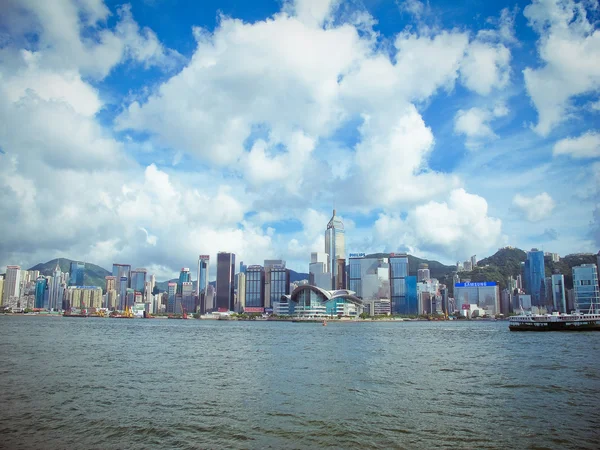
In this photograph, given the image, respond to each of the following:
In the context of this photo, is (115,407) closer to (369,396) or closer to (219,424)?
(219,424)

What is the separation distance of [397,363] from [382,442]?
23481 millimetres

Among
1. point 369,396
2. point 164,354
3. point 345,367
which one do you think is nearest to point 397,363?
point 345,367

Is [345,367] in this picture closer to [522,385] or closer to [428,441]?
[522,385]

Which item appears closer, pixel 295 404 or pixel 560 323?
pixel 295 404

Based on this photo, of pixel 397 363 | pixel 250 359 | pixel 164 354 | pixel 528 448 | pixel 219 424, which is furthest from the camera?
pixel 164 354

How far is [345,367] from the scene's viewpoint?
3609 centimetres

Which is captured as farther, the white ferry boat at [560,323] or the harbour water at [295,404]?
the white ferry boat at [560,323]

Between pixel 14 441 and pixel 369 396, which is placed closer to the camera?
pixel 14 441

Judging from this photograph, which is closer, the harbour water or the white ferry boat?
the harbour water

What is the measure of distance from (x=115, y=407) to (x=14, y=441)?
5.37 meters

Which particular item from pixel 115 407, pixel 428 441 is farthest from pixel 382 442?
pixel 115 407

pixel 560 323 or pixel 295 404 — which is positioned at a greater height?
pixel 295 404

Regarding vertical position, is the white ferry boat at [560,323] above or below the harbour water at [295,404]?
below

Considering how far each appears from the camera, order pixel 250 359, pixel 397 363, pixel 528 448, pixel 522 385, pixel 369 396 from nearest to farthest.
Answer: pixel 528 448 < pixel 369 396 < pixel 522 385 < pixel 397 363 < pixel 250 359
